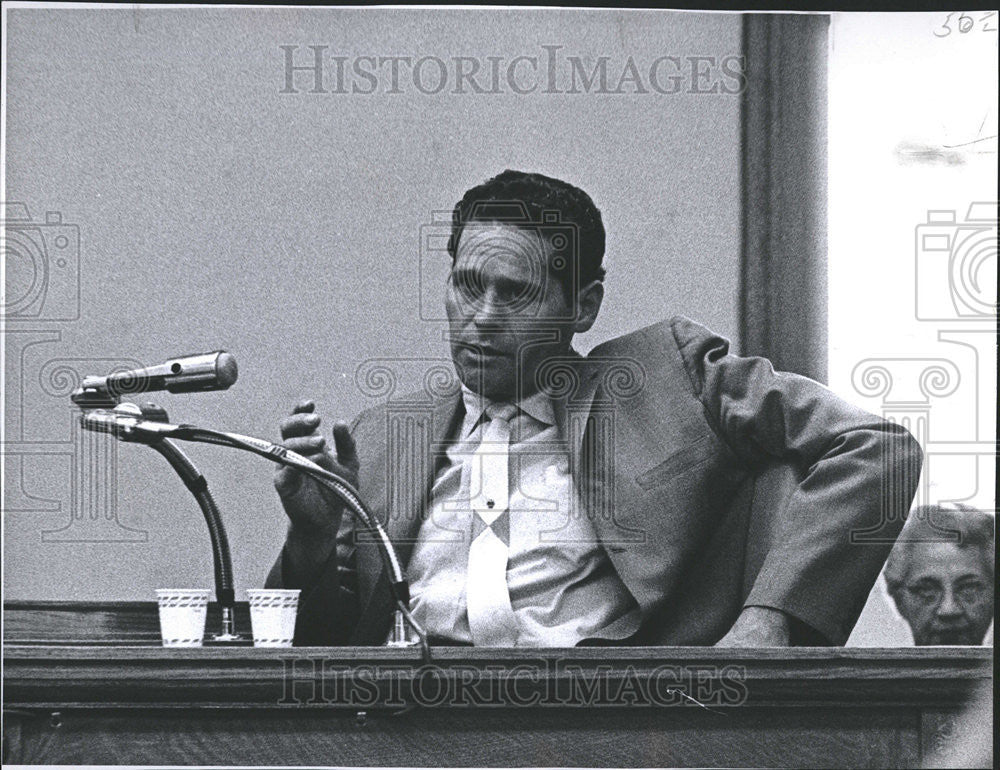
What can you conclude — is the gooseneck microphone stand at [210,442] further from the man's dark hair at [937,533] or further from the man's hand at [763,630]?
the man's dark hair at [937,533]

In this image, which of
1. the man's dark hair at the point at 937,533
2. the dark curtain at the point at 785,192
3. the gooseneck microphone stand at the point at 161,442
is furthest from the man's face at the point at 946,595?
the gooseneck microphone stand at the point at 161,442

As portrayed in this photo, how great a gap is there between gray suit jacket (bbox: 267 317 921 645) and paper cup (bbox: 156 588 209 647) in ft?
0.54

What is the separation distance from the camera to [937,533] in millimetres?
4469

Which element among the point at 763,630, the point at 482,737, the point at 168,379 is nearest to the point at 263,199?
the point at 168,379

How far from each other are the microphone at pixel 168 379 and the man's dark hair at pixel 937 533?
148cm

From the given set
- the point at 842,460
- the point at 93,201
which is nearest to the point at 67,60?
the point at 93,201

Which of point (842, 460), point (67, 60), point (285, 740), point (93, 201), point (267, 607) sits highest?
point (67, 60)

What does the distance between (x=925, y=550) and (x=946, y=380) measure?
0.37 m

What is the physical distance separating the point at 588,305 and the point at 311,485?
28.0 inches

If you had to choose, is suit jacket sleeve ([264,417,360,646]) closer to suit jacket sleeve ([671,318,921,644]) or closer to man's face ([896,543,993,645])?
suit jacket sleeve ([671,318,921,644])

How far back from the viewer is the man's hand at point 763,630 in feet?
14.3

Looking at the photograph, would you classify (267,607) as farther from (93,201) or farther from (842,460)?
(842,460)

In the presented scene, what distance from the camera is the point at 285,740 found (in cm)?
432

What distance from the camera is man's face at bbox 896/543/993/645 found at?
444 cm
